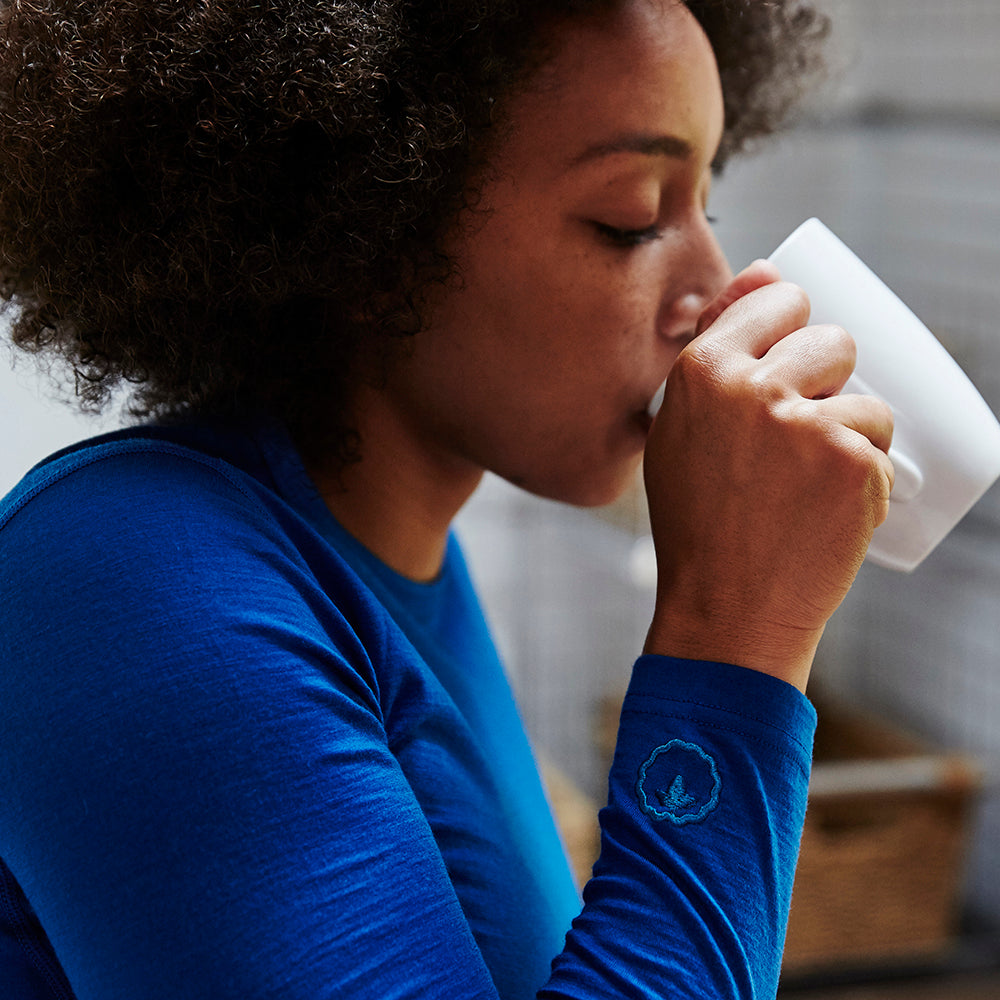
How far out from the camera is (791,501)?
1.54ft

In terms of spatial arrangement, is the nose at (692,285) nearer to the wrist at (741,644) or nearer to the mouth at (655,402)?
the mouth at (655,402)

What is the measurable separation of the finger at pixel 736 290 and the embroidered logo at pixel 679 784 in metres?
0.21

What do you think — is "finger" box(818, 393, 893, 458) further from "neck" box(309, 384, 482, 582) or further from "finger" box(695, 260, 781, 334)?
"neck" box(309, 384, 482, 582)

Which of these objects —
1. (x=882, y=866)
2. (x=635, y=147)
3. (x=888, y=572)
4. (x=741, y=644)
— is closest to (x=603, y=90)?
(x=635, y=147)

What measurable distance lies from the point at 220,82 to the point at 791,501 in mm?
278

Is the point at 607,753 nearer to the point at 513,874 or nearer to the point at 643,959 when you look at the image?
the point at 513,874

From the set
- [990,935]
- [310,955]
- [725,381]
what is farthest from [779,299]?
[990,935]

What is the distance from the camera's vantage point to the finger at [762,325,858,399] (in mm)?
492

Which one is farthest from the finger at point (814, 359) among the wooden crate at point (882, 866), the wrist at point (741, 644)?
the wooden crate at point (882, 866)

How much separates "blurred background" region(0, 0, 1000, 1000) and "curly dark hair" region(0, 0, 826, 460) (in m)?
1.05

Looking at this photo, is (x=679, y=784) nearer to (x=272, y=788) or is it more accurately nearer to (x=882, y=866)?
(x=272, y=788)

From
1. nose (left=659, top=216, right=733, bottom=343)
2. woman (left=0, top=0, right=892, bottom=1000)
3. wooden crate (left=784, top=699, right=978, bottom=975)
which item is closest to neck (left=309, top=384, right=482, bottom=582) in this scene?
woman (left=0, top=0, right=892, bottom=1000)

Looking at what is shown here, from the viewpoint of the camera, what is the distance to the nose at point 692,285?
22.4 inches

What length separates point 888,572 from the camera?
1.88 meters
